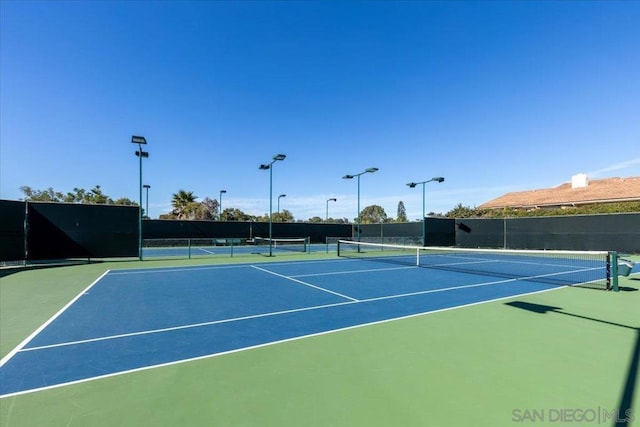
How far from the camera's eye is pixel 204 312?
6789 mm

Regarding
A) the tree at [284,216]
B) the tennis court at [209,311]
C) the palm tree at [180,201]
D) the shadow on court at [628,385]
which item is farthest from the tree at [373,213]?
the shadow on court at [628,385]

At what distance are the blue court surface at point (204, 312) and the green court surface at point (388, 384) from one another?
41 centimetres

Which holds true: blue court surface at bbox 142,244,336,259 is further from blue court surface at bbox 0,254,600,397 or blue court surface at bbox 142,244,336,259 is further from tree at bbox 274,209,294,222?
tree at bbox 274,209,294,222

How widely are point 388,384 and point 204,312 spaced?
466cm

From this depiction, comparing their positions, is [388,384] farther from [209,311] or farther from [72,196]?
[72,196]

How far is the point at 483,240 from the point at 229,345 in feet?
95.7

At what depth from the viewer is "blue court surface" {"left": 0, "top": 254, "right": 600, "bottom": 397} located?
14.0 ft

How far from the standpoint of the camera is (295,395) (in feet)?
11.0

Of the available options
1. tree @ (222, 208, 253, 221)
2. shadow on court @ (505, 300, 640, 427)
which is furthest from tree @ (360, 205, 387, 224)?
shadow on court @ (505, 300, 640, 427)

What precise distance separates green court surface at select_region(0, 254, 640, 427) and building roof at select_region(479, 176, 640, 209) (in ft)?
118

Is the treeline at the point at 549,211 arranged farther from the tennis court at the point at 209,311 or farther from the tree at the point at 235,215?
the tree at the point at 235,215

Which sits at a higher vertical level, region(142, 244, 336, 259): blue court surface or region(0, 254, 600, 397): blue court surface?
region(0, 254, 600, 397): blue court surface

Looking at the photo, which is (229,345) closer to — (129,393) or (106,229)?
(129,393)

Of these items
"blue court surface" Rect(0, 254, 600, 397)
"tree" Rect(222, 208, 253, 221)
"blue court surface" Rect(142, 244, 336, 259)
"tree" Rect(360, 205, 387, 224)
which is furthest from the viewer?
"tree" Rect(360, 205, 387, 224)
